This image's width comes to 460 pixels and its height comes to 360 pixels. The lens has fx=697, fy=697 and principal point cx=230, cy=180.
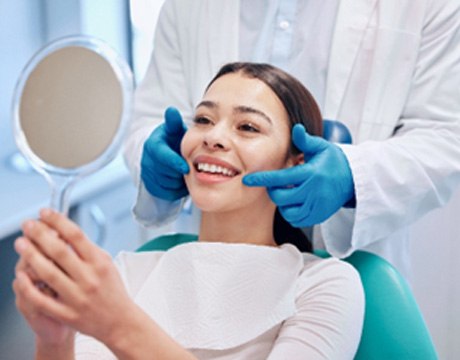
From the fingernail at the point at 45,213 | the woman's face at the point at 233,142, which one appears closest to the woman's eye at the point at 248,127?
the woman's face at the point at 233,142

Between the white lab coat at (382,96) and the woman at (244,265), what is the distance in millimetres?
144

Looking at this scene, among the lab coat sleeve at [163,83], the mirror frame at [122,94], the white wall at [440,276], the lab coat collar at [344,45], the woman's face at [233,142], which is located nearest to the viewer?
the mirror frame at [122,94]

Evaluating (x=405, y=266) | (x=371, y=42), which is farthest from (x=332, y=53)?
(x=405, y=266)

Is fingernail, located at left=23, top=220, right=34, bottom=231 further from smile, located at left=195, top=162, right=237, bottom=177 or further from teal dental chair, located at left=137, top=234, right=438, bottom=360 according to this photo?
teal dental chair, located at left=137, top=234, right=438, bottom=360

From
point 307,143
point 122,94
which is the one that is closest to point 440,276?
point 307,143

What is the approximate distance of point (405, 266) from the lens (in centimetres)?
166

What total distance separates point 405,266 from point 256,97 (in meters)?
0.60

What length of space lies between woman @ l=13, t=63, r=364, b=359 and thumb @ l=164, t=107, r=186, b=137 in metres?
0.07

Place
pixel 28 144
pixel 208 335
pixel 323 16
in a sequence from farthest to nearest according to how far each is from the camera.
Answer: pixel 323 16 < pixel 208 335 < pixel 28 144

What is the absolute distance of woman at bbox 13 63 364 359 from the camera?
1200mm

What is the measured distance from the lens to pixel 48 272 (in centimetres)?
70

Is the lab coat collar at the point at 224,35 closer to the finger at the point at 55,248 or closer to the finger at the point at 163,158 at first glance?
the finger at the point at 163,158

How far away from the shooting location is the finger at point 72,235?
27.6 inches

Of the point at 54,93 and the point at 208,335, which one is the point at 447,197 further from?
the point at 54,93
